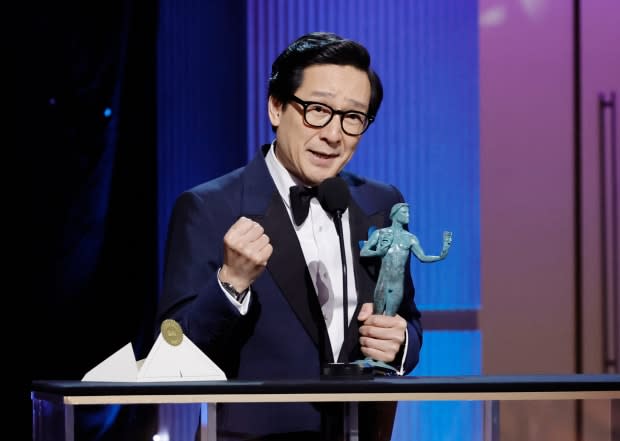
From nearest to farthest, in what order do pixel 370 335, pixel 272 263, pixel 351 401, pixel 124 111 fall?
pixel 351 401 < pixel 370 335 < pixel 272 263 < pixel 124 111

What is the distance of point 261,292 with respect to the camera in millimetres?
1999

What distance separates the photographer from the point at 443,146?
149 inches

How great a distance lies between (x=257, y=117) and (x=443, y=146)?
706mm

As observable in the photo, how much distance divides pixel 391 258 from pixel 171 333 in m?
0.45

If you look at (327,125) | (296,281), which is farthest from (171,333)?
(327,125)

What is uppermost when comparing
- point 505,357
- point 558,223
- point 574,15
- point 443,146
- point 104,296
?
point 574,15

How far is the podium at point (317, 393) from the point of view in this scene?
1.46 metres

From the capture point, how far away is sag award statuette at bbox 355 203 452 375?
1851 mm

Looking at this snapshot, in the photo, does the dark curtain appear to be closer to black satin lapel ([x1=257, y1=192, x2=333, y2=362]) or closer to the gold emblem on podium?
black satin lapel ([x1=257, y1=192, x2=333, y2=362])

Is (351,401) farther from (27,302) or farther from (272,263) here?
(27,302)

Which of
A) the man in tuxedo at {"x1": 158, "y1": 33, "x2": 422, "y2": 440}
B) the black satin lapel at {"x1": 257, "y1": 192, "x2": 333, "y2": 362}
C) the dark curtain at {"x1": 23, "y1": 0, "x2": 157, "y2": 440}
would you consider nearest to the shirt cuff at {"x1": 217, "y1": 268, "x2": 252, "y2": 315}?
the man in tuxedo at {"x1": 158, "y1": 33, "x2": 422, "y2": 440}

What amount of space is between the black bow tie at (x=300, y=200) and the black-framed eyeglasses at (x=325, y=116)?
0.43 feet

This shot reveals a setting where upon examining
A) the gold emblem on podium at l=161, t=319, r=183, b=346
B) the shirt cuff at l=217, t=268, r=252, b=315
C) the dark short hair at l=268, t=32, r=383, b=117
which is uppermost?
the dark short hair at l=268, t=32, r=383, b=117

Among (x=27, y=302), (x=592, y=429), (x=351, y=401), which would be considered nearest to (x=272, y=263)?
(x=351, y=401)
